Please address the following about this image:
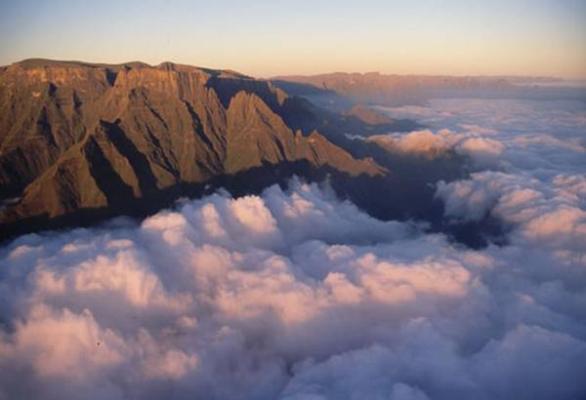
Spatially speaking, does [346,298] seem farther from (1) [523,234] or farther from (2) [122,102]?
(2) [122,102]

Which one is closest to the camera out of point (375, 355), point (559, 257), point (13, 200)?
point (375, 355)

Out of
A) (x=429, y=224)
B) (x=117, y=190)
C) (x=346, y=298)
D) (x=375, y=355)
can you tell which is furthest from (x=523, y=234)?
(x=117, y=190)

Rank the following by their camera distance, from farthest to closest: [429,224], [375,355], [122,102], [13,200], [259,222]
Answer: [122,102], [429,224], [13,200], [259,222], [375,355]

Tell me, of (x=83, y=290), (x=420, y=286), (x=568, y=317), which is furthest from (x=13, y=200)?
(x=568, y=317)

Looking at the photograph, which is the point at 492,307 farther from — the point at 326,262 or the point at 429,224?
the point at 429,224

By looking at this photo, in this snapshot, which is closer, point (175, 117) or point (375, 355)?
point (375, 355)

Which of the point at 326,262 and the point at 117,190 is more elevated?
the point at 117,190

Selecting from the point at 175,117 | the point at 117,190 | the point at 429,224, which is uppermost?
the point at 175,117
